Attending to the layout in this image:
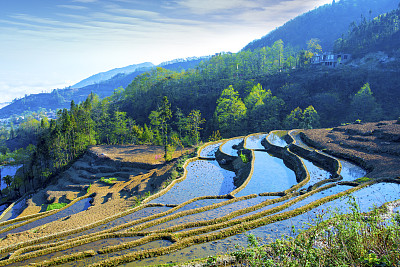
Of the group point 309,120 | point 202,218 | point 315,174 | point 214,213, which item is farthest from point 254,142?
point 202,218

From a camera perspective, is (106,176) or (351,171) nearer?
(351,171)

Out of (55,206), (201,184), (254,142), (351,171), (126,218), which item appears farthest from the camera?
(254,142)

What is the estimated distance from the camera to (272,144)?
1447 inches

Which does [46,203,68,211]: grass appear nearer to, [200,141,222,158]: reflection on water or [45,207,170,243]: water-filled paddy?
[45,207,170,243]: water-filled paddy

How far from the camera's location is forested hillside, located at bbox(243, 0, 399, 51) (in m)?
172

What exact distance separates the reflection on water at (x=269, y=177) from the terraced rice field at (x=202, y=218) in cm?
9

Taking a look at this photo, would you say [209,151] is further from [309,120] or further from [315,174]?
[309,120]

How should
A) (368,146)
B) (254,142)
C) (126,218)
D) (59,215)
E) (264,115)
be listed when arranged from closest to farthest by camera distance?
1. (126,218)
2. (59,215)
3. (368,146)
4. (254,142)
5. (264,115)

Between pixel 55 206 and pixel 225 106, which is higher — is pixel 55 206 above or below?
below

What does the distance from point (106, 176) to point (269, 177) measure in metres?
25.4

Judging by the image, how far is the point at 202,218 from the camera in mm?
16656

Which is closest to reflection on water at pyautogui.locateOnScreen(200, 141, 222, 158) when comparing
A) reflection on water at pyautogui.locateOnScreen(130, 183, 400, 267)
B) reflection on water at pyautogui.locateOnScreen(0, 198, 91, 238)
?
reflection on water at pyautogui.locateOnScreen(0, 198, 91, 238)

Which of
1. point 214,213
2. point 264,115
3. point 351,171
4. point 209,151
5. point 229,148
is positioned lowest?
point 209,151

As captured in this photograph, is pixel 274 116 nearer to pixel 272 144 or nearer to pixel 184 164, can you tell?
pixel 272 144
